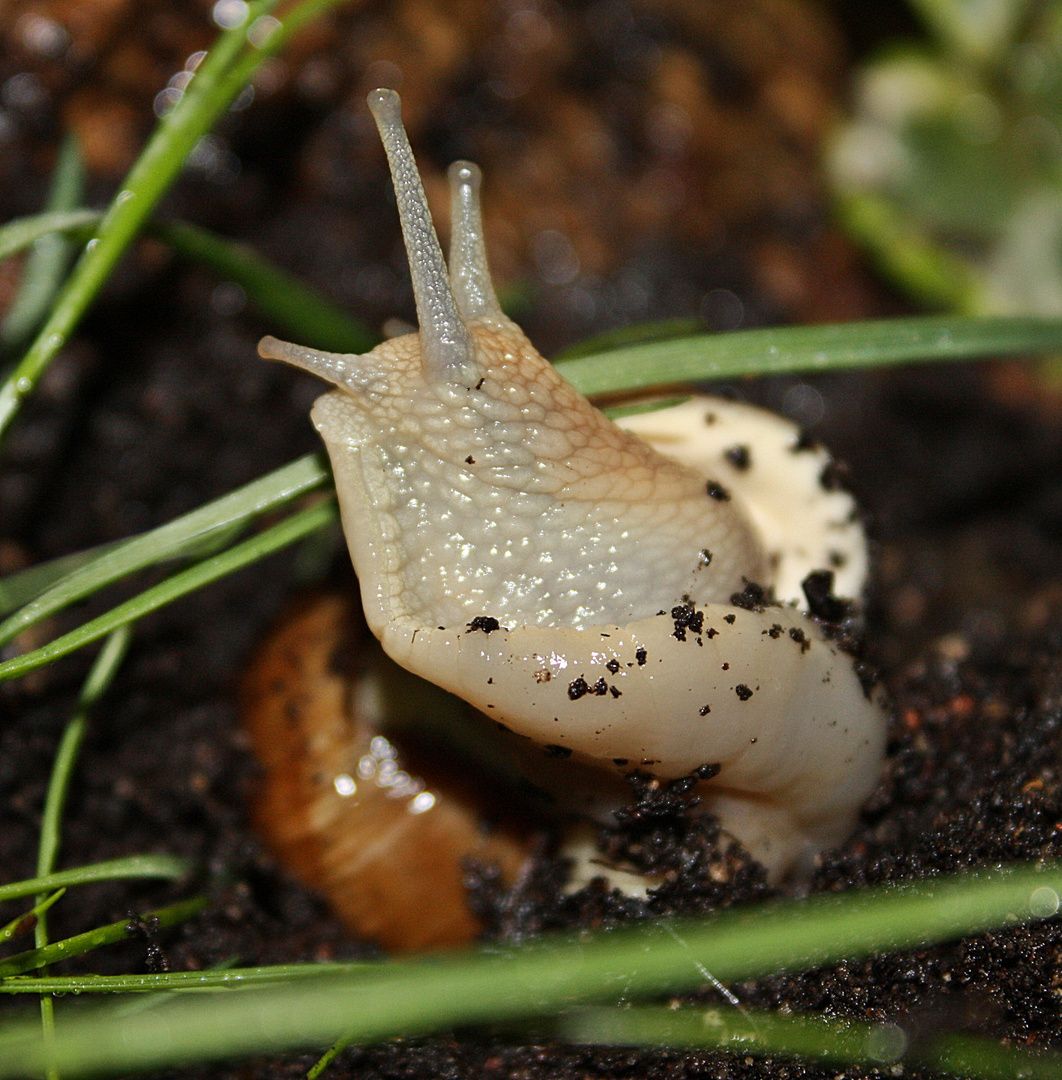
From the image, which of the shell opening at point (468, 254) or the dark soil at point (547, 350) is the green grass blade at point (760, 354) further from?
the dark soil at point (547, 350)

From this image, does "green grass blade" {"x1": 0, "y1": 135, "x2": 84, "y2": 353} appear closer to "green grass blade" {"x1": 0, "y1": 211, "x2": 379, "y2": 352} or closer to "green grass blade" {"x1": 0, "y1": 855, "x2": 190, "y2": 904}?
"green grass blade" {"x1": 0, "y1": 211, "x2": 379, "y2": 352}

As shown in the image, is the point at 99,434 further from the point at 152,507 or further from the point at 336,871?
the point at 336,871

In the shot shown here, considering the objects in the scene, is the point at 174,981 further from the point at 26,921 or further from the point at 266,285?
the point at 266,285

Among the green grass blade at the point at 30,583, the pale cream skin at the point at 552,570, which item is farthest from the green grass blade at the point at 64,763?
the pale cream skin at the point at 552,570

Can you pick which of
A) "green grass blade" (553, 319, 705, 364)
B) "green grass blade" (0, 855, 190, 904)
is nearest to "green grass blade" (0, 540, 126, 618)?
"green grass blade" (0, 855, 190, 904)

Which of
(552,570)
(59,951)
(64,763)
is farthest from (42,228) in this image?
(59,951)
